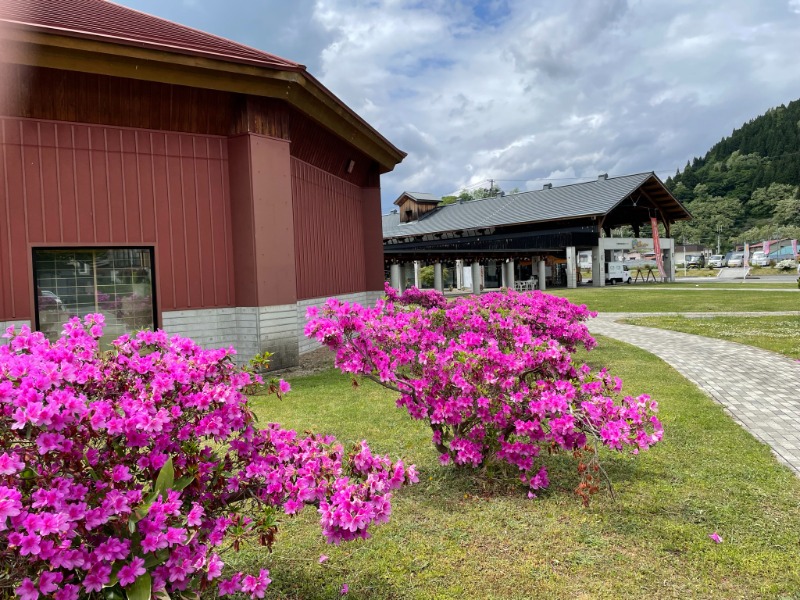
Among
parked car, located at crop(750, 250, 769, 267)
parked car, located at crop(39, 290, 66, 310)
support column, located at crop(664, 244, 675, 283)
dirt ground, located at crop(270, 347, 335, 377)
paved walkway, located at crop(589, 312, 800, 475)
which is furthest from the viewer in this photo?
parked car, located at crop(750, 250, 769, 267)

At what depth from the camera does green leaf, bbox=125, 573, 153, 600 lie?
2213 mm

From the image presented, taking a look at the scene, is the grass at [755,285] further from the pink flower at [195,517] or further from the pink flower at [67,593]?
the pink flower at [67,593]

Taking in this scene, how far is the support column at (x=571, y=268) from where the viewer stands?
40.5m

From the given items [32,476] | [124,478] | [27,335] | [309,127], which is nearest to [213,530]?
[124,478]

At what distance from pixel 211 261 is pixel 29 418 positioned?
8340 mm

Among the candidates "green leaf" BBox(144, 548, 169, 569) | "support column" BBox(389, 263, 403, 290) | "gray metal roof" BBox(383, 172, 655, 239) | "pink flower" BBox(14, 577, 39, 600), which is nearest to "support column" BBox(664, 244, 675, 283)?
"gray metal roof" BBox(383, 172, 655, 239)

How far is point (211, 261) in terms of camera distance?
1002 cm

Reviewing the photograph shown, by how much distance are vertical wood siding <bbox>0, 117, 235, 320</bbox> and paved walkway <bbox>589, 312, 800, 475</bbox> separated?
8.39m

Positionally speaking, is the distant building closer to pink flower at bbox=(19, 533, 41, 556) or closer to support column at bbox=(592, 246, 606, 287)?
support column at bbox=(592, 246, 606, 287)

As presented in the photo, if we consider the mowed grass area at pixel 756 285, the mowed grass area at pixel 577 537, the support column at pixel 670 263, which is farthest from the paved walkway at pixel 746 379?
the support column at pixel 670 263

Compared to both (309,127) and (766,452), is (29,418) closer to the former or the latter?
(766,452)

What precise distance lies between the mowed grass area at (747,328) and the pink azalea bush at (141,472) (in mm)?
11339

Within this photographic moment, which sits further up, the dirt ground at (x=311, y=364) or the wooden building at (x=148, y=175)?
the wooden building at (x=148, y=175)

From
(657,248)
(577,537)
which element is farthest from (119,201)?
(657,248)
